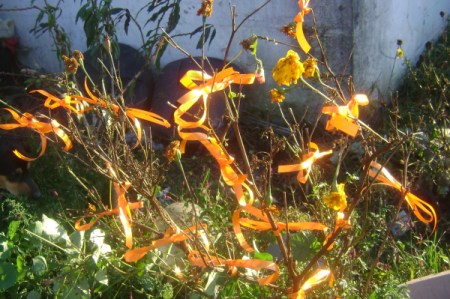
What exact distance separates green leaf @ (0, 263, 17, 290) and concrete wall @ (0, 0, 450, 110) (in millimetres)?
2254

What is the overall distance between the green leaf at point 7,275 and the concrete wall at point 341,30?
225 centimetres

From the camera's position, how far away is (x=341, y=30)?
4.27m

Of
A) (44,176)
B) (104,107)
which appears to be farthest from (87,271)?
(44,176)

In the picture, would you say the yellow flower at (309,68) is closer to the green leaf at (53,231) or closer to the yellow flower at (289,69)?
the yellow flower at (289,69)

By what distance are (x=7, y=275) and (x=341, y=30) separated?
267 cm

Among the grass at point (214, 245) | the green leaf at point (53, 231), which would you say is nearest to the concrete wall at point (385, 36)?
the grass at point (214, 245)

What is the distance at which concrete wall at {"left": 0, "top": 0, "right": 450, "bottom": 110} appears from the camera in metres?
4.27

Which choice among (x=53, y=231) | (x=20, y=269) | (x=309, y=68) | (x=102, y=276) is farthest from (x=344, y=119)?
(x=20, y=269)

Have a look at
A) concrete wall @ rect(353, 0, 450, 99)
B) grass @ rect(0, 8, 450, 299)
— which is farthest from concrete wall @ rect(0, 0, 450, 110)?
grass @ rect(0, 8, 450, 299)

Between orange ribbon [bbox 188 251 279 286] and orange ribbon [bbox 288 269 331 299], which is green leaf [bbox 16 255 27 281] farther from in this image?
orange ribbon [bbox 288 269 331 299]

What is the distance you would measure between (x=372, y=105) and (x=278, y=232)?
2.79m

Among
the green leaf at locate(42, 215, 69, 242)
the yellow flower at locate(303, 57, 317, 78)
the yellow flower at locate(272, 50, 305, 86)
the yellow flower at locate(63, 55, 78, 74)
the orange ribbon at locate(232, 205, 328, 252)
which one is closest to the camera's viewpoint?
the yellow flower at locate(272, 50, 305, 86)

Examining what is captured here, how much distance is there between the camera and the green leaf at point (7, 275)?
94.2 inches

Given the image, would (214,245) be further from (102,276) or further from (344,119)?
(344,119)
